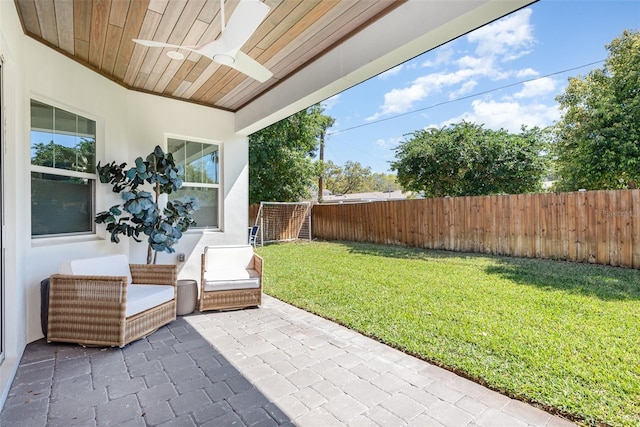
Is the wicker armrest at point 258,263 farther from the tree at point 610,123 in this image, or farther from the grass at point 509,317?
the tree at point 610,123

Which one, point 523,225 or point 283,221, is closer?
point 523,225

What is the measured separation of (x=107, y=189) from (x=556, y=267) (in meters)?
7.53

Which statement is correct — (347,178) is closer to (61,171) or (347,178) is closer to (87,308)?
(61,171)

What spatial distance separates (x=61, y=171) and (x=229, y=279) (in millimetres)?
2165

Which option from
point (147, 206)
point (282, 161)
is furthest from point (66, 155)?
point (282, 161)

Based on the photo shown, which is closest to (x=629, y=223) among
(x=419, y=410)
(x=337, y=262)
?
(x=337, y=262)

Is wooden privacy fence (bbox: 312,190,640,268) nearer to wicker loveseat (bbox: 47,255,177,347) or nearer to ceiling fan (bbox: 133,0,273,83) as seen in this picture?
ceiling fan (bbox: 133,0,273,83)

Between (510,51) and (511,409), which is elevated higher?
(510,51)

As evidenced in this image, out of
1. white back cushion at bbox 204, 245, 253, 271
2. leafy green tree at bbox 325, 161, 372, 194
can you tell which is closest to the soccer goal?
white back cushion at bbox 204, 245, 253, 271

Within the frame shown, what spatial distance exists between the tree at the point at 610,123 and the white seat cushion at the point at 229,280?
8.57m

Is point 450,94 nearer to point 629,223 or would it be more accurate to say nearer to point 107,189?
point 629,223

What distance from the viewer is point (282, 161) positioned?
11984 millimetres

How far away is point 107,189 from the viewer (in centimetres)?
383

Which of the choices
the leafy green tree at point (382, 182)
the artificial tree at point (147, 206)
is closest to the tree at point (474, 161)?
the artificial tree at point (147, 206)
